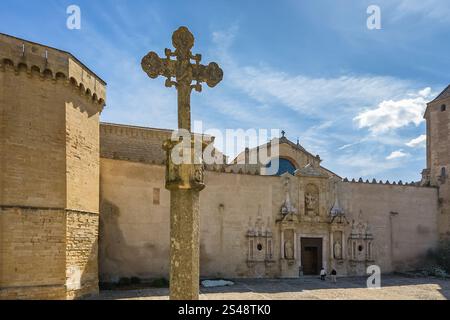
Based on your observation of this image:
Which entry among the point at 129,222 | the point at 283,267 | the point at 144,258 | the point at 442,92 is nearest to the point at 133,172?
the point at 129,222

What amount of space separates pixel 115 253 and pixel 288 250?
331 inches

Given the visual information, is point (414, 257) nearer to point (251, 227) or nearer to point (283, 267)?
point (283, 267)

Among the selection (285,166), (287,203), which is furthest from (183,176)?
(285,166)

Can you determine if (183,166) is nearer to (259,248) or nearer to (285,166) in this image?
(259,248)

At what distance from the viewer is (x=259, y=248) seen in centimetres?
2000

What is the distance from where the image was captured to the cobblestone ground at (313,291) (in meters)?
14.6

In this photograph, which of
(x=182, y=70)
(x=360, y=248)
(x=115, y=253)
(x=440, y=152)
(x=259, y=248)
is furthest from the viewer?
(x=440, y=152)

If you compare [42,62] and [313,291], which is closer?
[42,62]

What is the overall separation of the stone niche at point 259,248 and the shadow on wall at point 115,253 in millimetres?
4970

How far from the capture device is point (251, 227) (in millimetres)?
19969

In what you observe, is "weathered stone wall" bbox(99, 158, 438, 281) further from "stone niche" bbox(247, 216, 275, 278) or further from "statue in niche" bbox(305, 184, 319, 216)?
"statue in niche" bbox(305, 184, 319, 216)

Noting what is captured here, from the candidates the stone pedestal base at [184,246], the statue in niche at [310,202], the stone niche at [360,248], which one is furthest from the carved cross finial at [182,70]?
the stone niche at [360,248]

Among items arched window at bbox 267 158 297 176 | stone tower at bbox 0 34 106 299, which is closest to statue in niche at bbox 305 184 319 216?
arched window at bbox 267 158 297 176

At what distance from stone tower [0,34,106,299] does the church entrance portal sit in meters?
10.7
